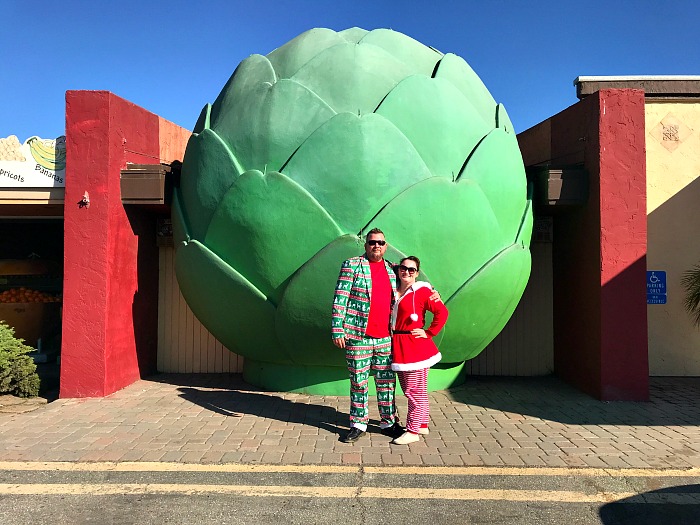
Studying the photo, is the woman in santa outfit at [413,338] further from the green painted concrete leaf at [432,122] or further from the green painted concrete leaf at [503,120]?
the green painted concrete leaf at [503,120]

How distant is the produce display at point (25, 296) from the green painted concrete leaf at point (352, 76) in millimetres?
6337

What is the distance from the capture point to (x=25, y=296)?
346 inches

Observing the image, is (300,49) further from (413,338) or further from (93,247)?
(413,338)

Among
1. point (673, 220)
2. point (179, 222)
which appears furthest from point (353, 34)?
point (673, 220)

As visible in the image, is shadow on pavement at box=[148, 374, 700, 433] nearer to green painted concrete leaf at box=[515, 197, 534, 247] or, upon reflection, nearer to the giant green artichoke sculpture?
the giant green artichoke sculpture

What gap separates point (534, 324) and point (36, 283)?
26.9ft

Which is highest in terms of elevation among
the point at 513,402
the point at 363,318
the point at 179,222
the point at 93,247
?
the point at 179,222

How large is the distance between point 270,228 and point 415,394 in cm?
199

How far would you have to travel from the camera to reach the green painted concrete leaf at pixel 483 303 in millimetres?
5066

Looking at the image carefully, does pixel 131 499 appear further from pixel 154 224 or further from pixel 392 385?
pixel 154 224

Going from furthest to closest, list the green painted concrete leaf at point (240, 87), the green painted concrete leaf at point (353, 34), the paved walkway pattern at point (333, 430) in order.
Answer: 1. the green painted concrete leaf at point (353, 34)
2. the green painted concrete leaf at point (240, 87)
3. the paved walkway pattern at point (333, 430)

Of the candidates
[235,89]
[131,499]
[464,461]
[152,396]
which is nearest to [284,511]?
[131,499]

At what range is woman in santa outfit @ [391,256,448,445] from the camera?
4.15 meters

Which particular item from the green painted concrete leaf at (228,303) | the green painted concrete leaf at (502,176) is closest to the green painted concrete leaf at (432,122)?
the green painted concrete leaf at (502,176)
